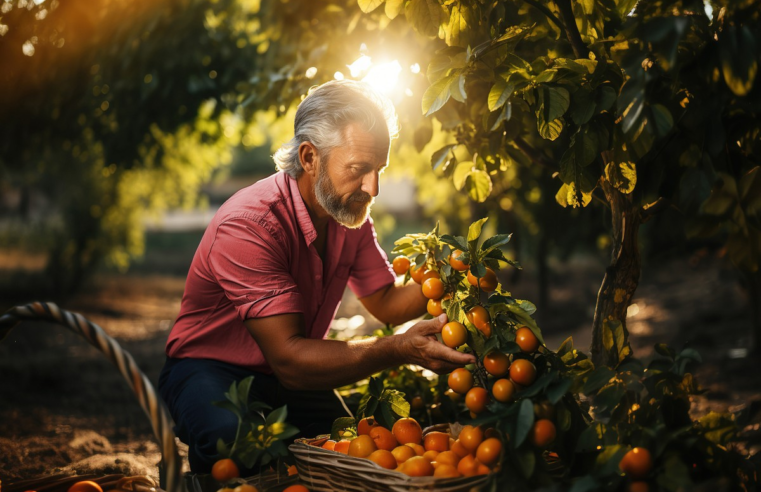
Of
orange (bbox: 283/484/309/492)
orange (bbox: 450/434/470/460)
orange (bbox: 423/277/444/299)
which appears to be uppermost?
orange (bbox: 423/277/444/299)

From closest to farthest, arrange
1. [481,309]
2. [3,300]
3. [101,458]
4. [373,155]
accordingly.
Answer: [481,309] < [373,155] < [101,458] < [3,300]

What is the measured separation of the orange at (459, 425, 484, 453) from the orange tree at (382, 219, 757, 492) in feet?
0.16

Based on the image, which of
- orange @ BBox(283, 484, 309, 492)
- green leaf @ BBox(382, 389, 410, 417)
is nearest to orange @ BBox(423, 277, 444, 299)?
green leaf @ BBox(382, 389, 410, 417)

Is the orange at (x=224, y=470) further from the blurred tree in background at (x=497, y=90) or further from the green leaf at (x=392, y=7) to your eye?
the green leaf at (x=392, y=7)

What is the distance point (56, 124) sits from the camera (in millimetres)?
5637

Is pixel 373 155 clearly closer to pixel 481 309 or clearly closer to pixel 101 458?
pixel 481 309

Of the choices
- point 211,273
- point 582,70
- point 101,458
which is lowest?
point 101,458

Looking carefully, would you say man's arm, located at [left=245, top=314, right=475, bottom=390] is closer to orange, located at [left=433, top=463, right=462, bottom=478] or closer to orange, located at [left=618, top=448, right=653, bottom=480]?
orange, located at [left=433, top=463, right=462, bottom=478]

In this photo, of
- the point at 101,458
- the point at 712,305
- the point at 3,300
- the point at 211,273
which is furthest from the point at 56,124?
the point at 712,305

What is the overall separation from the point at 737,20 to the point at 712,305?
7.87 m

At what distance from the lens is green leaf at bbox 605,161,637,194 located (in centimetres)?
175

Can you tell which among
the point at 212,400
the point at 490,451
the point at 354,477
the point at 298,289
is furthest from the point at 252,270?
the point at 490,451

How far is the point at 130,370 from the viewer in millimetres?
1608

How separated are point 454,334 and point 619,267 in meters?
0.75
